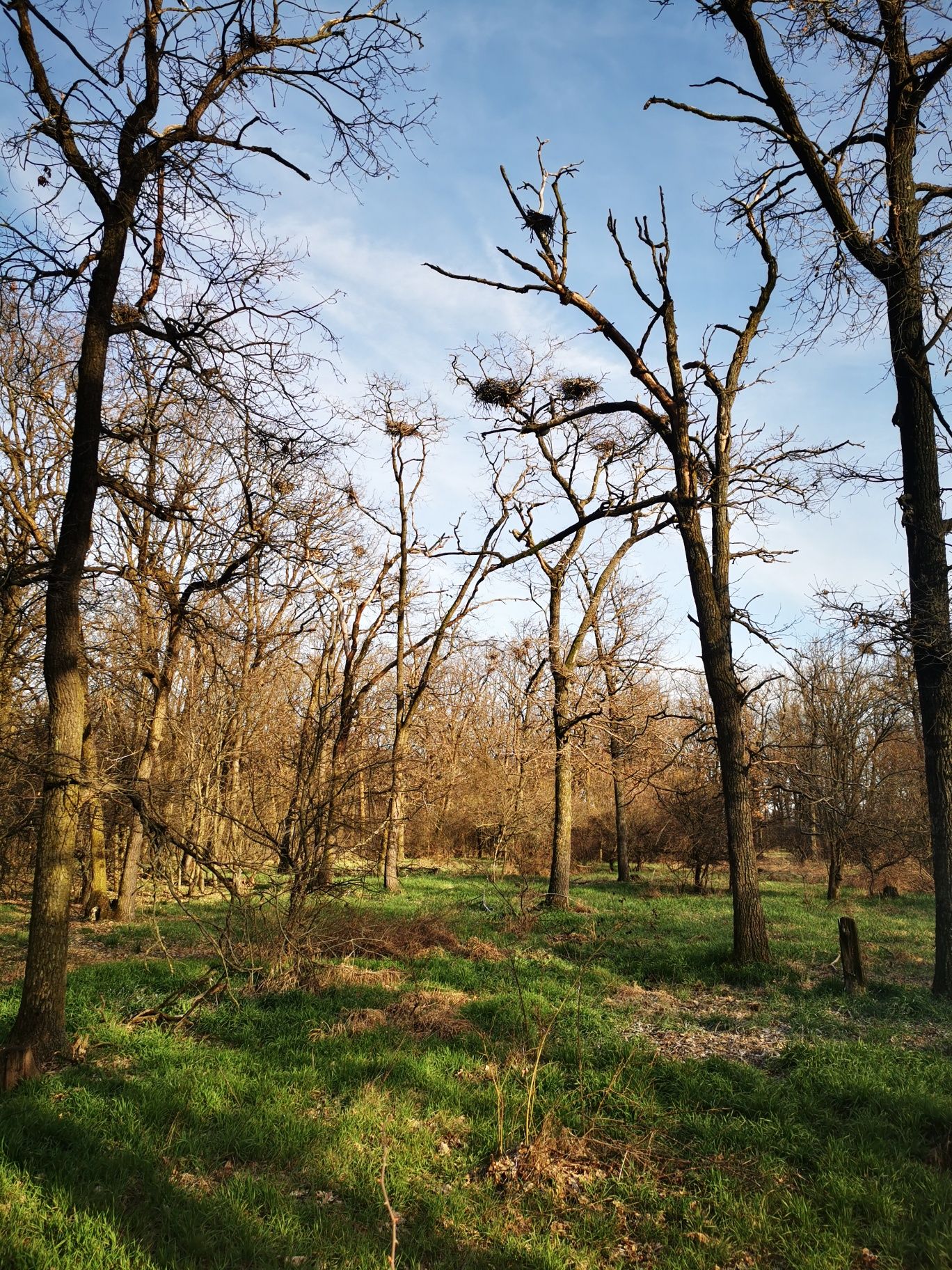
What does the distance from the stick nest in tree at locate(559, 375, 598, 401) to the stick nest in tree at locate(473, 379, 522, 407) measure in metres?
1.42

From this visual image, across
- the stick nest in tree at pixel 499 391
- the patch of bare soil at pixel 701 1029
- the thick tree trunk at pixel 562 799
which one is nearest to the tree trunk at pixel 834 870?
the thick tree trunk at pixel 562 799

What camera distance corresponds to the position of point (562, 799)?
53.2 ft

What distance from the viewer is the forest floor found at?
11.8 ft

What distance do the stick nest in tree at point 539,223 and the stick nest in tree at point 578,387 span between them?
4.21 m

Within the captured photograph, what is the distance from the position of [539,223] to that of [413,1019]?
8.74m

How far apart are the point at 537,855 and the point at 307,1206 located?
24.0 meters

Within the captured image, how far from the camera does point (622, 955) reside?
10094 mm

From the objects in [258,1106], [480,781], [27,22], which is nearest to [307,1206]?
[258,1106]

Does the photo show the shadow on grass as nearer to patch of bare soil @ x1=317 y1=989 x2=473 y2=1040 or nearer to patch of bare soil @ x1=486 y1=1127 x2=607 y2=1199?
patch of bare soil @ x1=486 y1=1127 x2=607 y2=1199

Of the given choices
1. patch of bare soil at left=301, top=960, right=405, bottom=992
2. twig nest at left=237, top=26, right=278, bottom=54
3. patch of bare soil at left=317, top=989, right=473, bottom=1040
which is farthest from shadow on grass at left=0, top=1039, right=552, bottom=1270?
twig nest at left=237, top=26, right=278, bottom=54

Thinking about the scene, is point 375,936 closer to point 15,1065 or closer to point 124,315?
point 15,1065

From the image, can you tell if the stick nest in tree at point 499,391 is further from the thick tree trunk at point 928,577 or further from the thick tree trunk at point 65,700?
the thick tree trunk at point 65,700

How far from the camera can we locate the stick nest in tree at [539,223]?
8.89 metres

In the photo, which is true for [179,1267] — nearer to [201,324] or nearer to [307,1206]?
[307,1206]
